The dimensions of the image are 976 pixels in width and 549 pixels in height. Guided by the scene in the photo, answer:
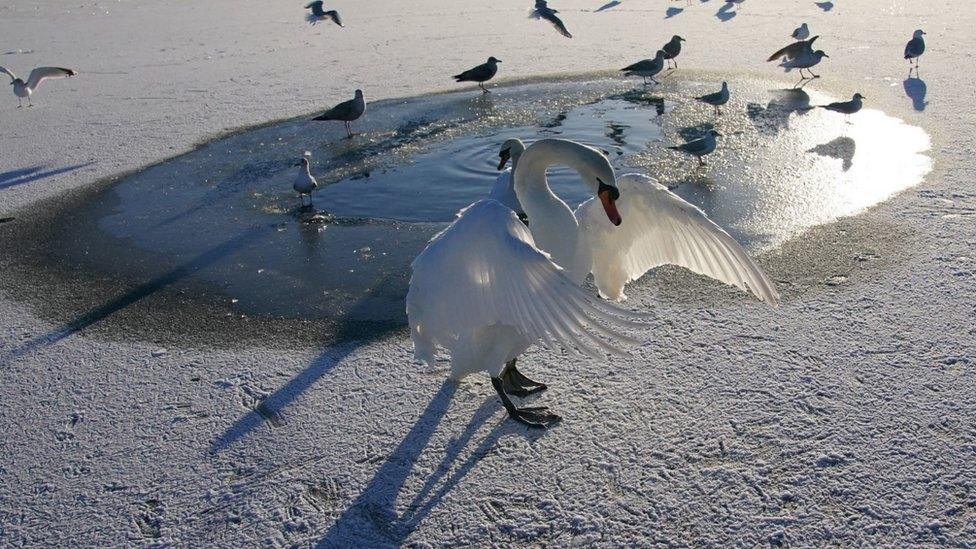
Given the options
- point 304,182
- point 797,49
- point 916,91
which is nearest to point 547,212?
point 304,182

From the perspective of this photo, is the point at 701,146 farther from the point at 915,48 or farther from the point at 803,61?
the point at 915,48

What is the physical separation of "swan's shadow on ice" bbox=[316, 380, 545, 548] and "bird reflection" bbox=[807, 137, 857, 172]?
537cm

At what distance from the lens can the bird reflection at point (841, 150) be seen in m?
7.99

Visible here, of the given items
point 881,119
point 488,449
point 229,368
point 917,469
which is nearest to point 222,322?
point 229,368

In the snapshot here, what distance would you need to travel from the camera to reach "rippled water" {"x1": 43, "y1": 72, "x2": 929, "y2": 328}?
6277mm

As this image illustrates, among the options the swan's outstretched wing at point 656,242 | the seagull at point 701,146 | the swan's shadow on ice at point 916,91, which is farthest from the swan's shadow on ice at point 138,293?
the swan's shadow on ice at point 916,91

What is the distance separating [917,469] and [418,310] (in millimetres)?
2291

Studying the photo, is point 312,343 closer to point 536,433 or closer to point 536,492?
point 536,433

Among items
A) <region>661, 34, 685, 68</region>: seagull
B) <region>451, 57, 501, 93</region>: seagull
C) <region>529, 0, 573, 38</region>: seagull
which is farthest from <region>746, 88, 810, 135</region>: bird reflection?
<region>529, 0, 573, 38</region>: seagull

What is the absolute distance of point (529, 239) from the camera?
3457mm

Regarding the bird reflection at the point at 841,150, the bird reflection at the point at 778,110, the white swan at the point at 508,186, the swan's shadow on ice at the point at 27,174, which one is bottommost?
the bird reflection at the point at 778,110

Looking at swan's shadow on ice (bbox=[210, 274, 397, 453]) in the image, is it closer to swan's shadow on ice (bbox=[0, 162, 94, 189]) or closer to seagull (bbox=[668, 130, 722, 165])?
seagull (bbox=[668, 130, 722, 165])

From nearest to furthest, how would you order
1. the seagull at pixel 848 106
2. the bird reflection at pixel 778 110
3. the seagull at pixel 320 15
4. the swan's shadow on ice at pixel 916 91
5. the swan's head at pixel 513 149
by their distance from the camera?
1. the swan's head at pixel 513 149
2. the seagull at pixel 848 106
3. the bird reflection at pixel 778 110
4. the swan's shadow on ice at pixel 916 91
5. the seagull at pixel 320 15

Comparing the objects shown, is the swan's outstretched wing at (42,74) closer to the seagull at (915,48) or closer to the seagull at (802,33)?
the seagull at (802,33)
